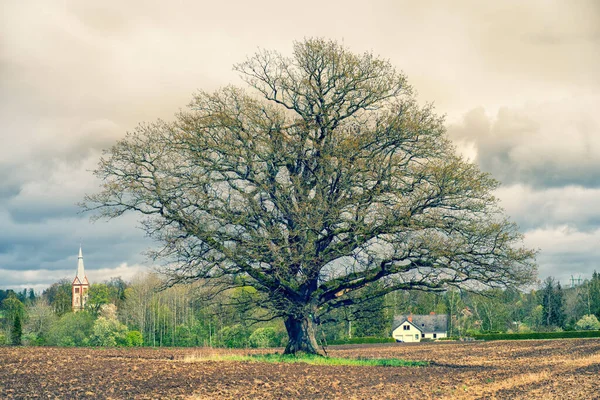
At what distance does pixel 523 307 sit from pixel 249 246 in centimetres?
11745

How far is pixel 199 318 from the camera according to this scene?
214 feet

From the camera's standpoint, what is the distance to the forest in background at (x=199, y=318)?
3083 centimetres

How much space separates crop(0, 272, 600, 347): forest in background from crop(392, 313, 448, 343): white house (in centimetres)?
484

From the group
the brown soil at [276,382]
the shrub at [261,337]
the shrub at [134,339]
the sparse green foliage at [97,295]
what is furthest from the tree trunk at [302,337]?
the sparse green foliage at [97,295]

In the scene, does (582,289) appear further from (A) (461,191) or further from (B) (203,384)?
(B) (203,384)

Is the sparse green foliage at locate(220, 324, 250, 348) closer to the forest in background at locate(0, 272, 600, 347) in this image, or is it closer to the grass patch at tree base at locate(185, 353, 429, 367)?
the forest in background at locate(0, 272, 600, 347)

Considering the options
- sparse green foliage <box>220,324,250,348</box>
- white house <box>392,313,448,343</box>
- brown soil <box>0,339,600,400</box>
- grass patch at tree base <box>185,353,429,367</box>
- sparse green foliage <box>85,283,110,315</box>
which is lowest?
white house <box>392,313,448,343</box>

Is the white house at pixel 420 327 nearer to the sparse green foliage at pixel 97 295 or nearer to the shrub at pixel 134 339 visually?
the sparse green foliage at pixel 97 295

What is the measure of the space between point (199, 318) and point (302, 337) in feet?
121

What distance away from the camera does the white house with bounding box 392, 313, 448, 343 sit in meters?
132

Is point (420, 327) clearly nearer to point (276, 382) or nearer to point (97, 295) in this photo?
point (97, 295)

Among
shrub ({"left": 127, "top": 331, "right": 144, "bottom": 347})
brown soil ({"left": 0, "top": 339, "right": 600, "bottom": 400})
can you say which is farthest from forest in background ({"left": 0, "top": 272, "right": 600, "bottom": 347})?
brown soil ({"left": 0, "top": 339, "right": 600, "bottom": 400})

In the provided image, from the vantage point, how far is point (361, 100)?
1139 inches

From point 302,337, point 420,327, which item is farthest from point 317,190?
point 420,327
